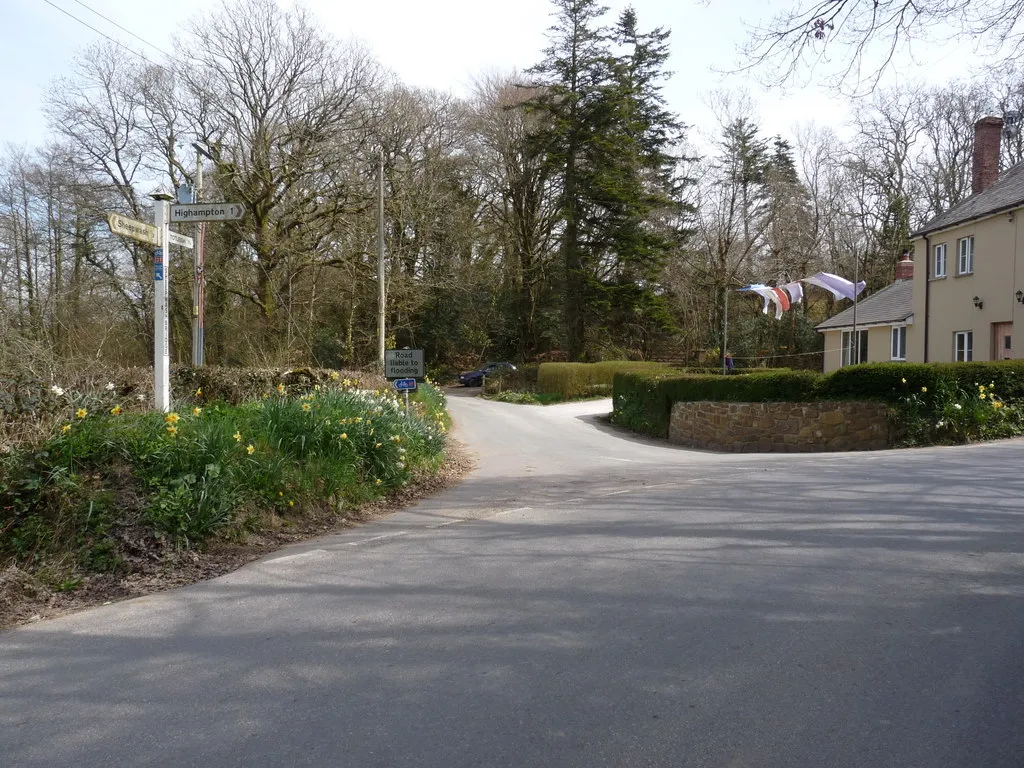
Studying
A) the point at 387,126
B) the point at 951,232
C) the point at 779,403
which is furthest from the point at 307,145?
the point at 951,232

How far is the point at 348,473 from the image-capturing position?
9297 mm

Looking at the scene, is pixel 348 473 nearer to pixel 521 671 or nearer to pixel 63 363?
pixel 63 363

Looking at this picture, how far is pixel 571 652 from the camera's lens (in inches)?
178

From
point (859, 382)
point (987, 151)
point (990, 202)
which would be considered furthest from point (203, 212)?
point (987, 151)

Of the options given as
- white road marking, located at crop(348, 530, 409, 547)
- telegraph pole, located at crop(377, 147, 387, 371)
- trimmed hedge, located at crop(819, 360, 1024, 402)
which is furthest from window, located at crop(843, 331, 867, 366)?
white road marking, located at crop(348, 530, 409, 547)

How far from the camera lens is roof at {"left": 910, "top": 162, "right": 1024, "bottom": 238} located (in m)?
23.0

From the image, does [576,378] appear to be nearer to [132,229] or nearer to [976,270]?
[976,270]

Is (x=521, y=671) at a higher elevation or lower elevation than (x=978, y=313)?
lower

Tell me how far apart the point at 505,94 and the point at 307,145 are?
1943 centimetres

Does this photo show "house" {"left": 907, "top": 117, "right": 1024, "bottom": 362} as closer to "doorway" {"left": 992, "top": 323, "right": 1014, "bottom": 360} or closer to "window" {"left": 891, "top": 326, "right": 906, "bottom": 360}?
"doorway" {"left": 992, "top": 323, "right": 1014, "bottom": 360}

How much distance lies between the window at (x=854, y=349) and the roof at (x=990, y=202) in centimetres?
703

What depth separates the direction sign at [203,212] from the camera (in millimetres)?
9641

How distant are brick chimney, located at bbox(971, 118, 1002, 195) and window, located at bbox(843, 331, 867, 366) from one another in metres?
7.39

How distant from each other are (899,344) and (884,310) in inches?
93.4
